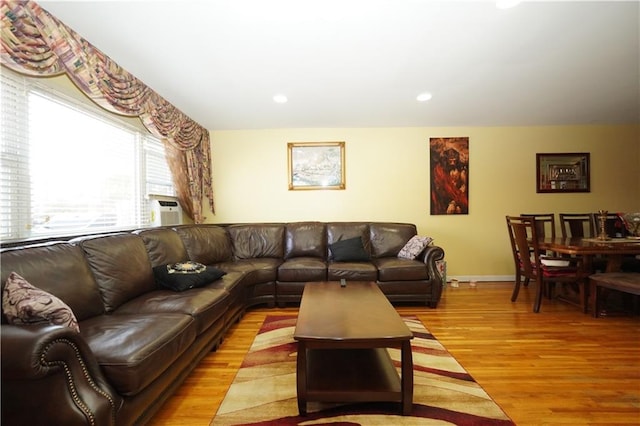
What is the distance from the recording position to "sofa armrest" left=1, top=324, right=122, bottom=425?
95cm

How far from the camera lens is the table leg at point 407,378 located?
138 cm

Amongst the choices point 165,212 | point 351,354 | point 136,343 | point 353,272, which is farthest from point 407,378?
point 165,212

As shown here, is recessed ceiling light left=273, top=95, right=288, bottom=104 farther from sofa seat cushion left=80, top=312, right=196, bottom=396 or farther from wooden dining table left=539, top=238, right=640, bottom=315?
wooden dining table left=539, top=238, right=640, bottom=315

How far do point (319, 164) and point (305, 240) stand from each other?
3.98 ft

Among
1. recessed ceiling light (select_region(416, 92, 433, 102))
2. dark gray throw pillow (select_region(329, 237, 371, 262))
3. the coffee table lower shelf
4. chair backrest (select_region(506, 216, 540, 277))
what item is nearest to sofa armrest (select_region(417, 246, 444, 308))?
dark gray throw pillow (select_region(329, 237, 371, 262))

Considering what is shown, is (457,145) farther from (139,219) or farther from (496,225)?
(139,219)

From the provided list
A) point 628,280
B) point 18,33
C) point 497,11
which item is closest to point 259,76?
point 18,33

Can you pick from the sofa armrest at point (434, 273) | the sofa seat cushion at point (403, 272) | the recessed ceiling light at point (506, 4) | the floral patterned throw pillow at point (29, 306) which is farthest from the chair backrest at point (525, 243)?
the floral patterned throw pillow at point (29, 306)

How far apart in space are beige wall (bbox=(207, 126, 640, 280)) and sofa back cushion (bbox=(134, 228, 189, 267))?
1.81 m

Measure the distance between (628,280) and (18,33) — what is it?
4.78 meters

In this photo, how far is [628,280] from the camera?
2426 millimetres

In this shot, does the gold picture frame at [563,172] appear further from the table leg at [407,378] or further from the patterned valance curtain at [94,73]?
the patterned valance curtain at [94,73]

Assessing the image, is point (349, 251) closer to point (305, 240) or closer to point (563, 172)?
point (305, 240)

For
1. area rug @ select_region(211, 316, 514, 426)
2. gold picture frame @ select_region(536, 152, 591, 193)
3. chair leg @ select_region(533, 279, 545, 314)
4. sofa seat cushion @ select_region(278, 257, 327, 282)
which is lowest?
area rug @ select_region(211, 316, 514, 426)
